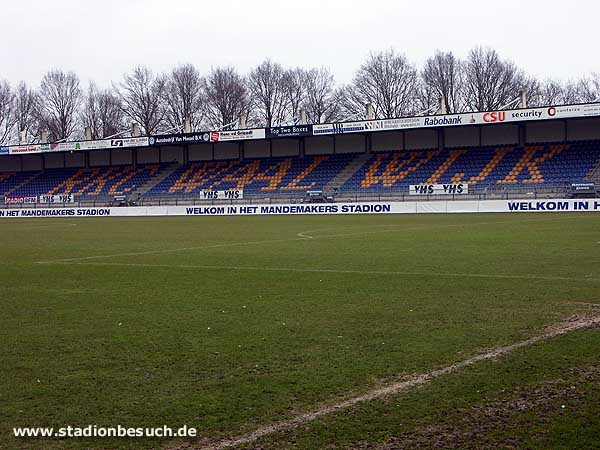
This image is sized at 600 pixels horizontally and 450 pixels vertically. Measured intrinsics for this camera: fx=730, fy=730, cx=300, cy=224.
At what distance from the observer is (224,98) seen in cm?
8800

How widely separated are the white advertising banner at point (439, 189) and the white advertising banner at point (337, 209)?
4866 mm

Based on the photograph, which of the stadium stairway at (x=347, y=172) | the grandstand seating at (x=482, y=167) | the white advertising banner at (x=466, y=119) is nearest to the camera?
the white advertising banner at (x=466, y=119)

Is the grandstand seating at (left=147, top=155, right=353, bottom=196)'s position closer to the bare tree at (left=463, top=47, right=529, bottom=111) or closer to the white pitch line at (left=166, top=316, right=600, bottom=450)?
the bare tree at (left=463, top=47, right=529, bottom=111)

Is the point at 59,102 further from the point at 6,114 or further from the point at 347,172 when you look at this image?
the point at 347,172

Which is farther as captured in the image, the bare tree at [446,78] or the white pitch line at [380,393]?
the bare tree at [446,78]

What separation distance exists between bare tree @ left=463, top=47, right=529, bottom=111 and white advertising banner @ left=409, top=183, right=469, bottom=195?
25251 mm

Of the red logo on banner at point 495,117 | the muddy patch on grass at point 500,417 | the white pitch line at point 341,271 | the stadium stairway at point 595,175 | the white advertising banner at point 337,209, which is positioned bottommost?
the muddy patch on grass at point 500,417

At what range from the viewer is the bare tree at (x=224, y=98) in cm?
8725

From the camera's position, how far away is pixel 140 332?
369 inches

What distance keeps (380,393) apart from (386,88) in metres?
79.2

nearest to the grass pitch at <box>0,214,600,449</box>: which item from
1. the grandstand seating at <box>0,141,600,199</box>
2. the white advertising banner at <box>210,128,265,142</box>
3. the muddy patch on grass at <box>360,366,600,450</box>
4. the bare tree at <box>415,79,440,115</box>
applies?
the muddy patch on grass at <box>360,366,600,450</box>

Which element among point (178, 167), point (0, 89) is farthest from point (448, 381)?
point (0, 89)

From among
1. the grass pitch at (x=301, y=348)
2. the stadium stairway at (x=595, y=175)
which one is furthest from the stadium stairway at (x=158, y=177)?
the grass pitch at (x=301, y=348)

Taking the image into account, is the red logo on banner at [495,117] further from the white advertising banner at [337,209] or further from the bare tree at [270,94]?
→ the bare tree at [270,94]
